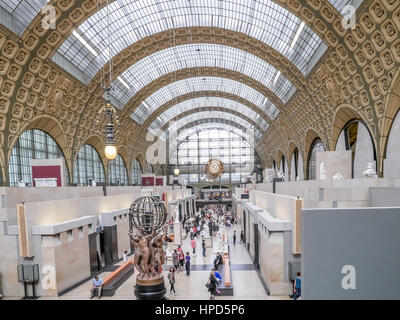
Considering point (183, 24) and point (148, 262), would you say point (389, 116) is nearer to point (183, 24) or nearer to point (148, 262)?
point (148, 262)

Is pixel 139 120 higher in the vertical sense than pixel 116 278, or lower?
higher

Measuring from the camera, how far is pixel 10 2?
1741cm

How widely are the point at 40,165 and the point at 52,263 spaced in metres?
5.46

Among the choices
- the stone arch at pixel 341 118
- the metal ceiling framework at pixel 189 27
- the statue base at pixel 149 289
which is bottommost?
the statue base at pixel 149 289

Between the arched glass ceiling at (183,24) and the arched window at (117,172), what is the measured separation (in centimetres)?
1450

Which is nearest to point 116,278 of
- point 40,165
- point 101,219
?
point 101,219

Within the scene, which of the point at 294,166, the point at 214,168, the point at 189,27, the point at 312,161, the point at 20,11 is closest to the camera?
the point at 20,11

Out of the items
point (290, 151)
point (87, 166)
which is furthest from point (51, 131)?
point (290, 151)

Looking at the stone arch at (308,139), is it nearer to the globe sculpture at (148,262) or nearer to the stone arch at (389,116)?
the stone arch at (389,116)

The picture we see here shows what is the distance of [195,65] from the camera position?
3784cm

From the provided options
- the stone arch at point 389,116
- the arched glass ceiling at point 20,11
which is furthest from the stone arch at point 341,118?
the arched glass ceiling at point 20,11

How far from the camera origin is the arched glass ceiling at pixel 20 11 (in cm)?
1736

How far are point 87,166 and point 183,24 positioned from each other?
1759 centimetres

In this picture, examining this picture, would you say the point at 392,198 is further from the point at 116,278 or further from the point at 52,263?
the point at 52,263
